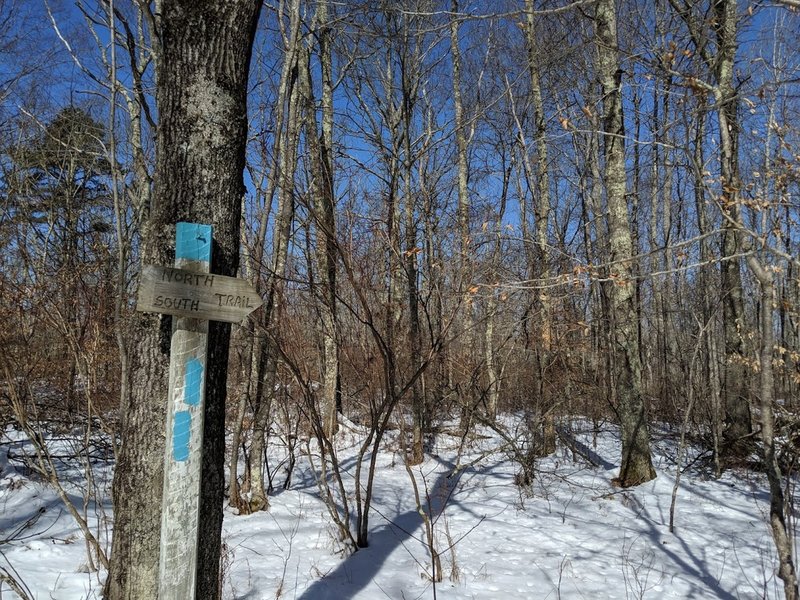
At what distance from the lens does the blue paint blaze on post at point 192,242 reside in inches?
86.0

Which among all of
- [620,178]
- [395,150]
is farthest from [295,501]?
[395,150]

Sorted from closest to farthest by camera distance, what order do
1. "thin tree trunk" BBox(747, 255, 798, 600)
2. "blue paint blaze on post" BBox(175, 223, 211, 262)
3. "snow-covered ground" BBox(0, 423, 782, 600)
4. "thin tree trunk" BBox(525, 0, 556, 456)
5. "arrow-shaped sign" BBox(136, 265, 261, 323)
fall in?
"arrow-shaped sign" BBox(136, 265, 261, 323) → "blue paint blaze on post" BBox(175, 223, 211, 262) → "thin tree trunk" BBox(747, 255, 798, 600) → "snow-covered ground" BBox(0, 423, 782, 600) → "thin tree trunk" BBox(525, 0, 556, 456)

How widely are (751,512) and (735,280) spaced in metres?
3.34

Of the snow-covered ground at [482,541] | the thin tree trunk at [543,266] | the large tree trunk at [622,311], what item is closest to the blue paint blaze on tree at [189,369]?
the snow-covered ground at [482,541]

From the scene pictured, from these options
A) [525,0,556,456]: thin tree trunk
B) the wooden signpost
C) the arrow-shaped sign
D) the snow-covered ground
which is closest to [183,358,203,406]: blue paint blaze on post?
the wooden signpost

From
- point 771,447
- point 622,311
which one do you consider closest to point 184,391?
point 771,447

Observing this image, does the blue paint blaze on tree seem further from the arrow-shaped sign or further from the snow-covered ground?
the snow-covered ground

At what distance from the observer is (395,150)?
11.7 meters

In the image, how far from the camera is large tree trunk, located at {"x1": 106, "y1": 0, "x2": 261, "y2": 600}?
2238 millimetres

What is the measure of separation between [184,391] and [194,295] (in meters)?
0.36

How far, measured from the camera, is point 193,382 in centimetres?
212

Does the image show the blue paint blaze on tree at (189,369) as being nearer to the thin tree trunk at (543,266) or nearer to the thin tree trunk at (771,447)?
the thin tree trunk at (771,447)

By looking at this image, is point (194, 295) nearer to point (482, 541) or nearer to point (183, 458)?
point (183, 458)

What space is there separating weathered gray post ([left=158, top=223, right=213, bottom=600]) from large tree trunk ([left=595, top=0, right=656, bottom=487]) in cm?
569
